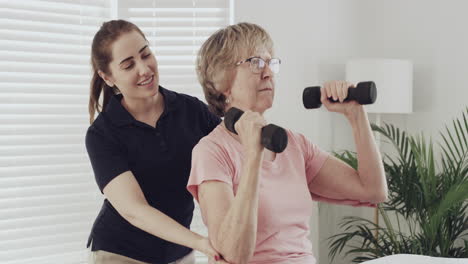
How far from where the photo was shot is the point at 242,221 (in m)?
Result: 1.44

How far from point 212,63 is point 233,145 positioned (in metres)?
0.26

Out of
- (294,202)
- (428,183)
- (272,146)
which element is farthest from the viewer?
(428,183)

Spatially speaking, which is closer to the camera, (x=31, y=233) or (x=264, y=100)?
(x=264, y=100)

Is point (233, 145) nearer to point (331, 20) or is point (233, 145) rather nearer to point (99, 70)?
point (99, 70)

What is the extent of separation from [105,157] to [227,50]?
0.53 metres

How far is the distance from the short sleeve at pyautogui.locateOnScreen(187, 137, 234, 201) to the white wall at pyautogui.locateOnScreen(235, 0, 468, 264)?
69.6 inches

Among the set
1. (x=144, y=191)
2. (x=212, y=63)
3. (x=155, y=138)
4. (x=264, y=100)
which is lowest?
(x=144, y=191)

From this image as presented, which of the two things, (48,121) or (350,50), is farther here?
(350,50)

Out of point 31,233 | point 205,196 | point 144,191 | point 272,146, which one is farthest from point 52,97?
point 272,146

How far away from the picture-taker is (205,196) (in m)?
1.58

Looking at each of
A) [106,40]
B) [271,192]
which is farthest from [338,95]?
[106,40]

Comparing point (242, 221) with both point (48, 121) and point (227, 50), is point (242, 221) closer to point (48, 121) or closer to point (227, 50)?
point (227, 50)

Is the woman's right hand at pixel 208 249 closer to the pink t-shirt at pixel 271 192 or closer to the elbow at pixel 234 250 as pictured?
the elbow at pixel 234 250

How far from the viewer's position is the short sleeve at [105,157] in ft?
6.05
